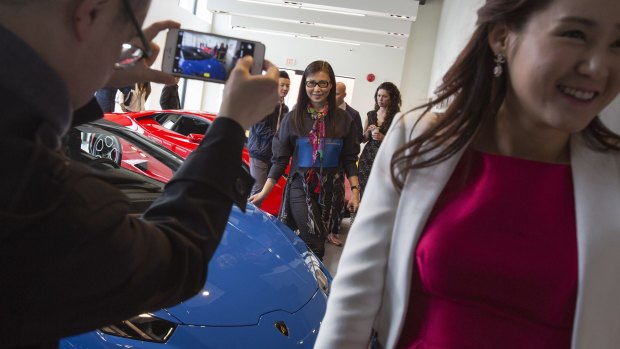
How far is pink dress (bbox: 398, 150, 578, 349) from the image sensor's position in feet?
3.22

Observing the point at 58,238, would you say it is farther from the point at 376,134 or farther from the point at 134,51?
the point at 376,134

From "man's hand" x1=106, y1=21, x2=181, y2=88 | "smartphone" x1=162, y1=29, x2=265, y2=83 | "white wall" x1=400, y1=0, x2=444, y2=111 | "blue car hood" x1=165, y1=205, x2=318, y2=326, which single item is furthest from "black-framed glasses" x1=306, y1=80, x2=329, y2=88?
"white wall" x1=400, y1=0, x2=444, y2=111

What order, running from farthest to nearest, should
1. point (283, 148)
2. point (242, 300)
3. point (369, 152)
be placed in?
point (369, 152) → point (283, 148) → point (242, 300)

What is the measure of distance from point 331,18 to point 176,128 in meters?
5.52

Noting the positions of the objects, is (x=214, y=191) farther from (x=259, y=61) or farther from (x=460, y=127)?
(x=460, y=127)

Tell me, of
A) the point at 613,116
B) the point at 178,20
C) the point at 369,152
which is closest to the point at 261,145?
the point at 369,152

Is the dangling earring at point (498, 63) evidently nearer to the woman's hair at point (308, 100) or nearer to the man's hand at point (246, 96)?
the man's hand at point (246, 96)

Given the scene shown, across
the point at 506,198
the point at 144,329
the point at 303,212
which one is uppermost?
the point at 506,198

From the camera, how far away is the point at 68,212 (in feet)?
1.91

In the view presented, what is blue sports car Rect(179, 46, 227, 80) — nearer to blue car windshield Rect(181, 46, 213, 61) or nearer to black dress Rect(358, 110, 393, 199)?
blue car windshield Rect(181, 46, 213, 61)

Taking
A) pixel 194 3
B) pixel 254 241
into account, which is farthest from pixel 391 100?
pixel 194 3

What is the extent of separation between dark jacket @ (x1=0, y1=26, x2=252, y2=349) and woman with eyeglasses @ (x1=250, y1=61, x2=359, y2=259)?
2463 mm

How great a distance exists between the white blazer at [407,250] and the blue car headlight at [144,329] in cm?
73

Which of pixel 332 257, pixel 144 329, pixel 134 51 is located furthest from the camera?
pixel 332 257
